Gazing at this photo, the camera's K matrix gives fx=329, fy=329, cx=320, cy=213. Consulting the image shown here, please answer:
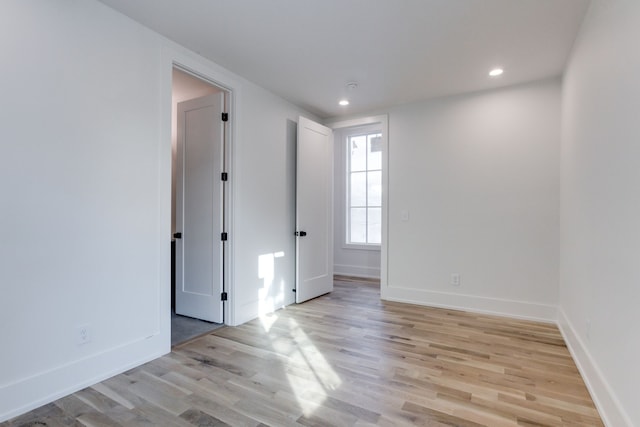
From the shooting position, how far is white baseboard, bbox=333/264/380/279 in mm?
5926

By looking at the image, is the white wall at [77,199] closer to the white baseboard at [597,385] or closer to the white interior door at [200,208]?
the white interior door at [200,208]

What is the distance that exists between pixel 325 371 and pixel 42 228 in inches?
80.5

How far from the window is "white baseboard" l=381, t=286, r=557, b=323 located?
176cm

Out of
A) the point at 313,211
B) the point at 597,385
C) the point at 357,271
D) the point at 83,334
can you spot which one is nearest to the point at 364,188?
the point at 357,271

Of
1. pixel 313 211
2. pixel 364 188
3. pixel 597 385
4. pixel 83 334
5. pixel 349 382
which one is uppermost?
pixel 364 188

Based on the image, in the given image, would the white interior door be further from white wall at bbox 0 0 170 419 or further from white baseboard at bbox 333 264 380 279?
white baseboard at bbox 333 264 380 279

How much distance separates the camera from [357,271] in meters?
6.07

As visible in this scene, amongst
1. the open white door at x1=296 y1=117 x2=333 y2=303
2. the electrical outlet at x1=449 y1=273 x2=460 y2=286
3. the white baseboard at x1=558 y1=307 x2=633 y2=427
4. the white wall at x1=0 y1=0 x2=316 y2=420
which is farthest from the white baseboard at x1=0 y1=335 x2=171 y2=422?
the electrical outlet at x1=449 y1=273 x2=460 y2=286

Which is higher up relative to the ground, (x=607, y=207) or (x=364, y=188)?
(x=364, y=188)

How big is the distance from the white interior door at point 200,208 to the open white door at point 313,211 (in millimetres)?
1082

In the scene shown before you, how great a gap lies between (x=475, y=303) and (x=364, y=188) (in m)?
2.90

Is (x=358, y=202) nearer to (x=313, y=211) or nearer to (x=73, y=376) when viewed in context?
(x=313, y=211)

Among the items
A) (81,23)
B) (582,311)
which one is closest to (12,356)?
(81,23)

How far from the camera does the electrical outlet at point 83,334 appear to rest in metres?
2.13
